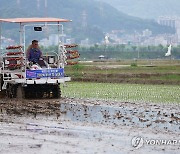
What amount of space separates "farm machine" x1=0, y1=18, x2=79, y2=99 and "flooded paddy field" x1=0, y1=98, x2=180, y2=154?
1.49 metres

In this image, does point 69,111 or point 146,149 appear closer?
point 146,149

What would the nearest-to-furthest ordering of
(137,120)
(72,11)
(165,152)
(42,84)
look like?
(165,152) → (137,120) → (42,84) → (72,11)

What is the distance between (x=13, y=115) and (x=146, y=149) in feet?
23.7

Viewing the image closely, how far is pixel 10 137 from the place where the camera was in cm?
1427

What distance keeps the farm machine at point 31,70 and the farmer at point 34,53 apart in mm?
177

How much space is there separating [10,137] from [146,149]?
3.29m

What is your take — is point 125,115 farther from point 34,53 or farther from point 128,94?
point 128,94

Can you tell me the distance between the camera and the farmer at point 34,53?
2503cm

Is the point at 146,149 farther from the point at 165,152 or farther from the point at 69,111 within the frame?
the point at 69,111

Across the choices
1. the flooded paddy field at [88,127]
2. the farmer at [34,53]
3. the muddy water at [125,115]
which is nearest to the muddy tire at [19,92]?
the farmer at [34,53]

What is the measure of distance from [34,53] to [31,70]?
3.49 feet

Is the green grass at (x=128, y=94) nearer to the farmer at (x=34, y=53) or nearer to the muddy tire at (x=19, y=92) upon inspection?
the farmer at (x=34, y=53)

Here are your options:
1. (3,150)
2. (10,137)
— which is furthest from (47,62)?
(3,150)

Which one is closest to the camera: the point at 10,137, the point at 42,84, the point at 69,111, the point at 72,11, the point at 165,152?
the point at 165,152
